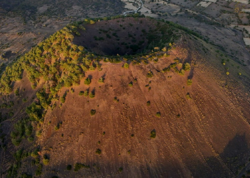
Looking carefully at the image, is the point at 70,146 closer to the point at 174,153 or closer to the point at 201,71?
the point at 174,153

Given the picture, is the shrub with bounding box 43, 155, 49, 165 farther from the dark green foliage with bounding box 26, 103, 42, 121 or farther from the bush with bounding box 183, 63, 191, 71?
the bush with bounding box 183, 63, 191, 71

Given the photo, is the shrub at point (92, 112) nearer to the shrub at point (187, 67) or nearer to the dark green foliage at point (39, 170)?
the dark green foliage at point (39, 170)

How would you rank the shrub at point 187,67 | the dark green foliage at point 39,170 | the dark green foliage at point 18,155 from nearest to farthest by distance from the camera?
the dark green foliage at point 39,170
the dark green foliage at point 18,155
the shrub at point 187,67

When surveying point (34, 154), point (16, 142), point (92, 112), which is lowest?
point (16, 142)

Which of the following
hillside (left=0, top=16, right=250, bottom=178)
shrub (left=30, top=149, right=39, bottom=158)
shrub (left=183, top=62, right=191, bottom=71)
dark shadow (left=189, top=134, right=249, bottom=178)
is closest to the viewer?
dark shadow (left=189, top=134, right=249, bottom=178)

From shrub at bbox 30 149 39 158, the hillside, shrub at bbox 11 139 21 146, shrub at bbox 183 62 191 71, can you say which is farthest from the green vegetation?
shrub at bbox 11 139 21 146

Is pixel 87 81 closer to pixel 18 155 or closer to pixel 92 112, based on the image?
pixel 92 112

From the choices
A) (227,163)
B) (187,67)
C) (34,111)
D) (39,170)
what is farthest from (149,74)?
(39,170)

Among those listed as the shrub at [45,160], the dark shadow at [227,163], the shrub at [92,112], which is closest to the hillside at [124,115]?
the shrub at [45,160]

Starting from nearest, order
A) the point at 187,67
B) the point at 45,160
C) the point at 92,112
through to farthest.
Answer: the point at 45,160, the point at 92,112, the point at 187,67
